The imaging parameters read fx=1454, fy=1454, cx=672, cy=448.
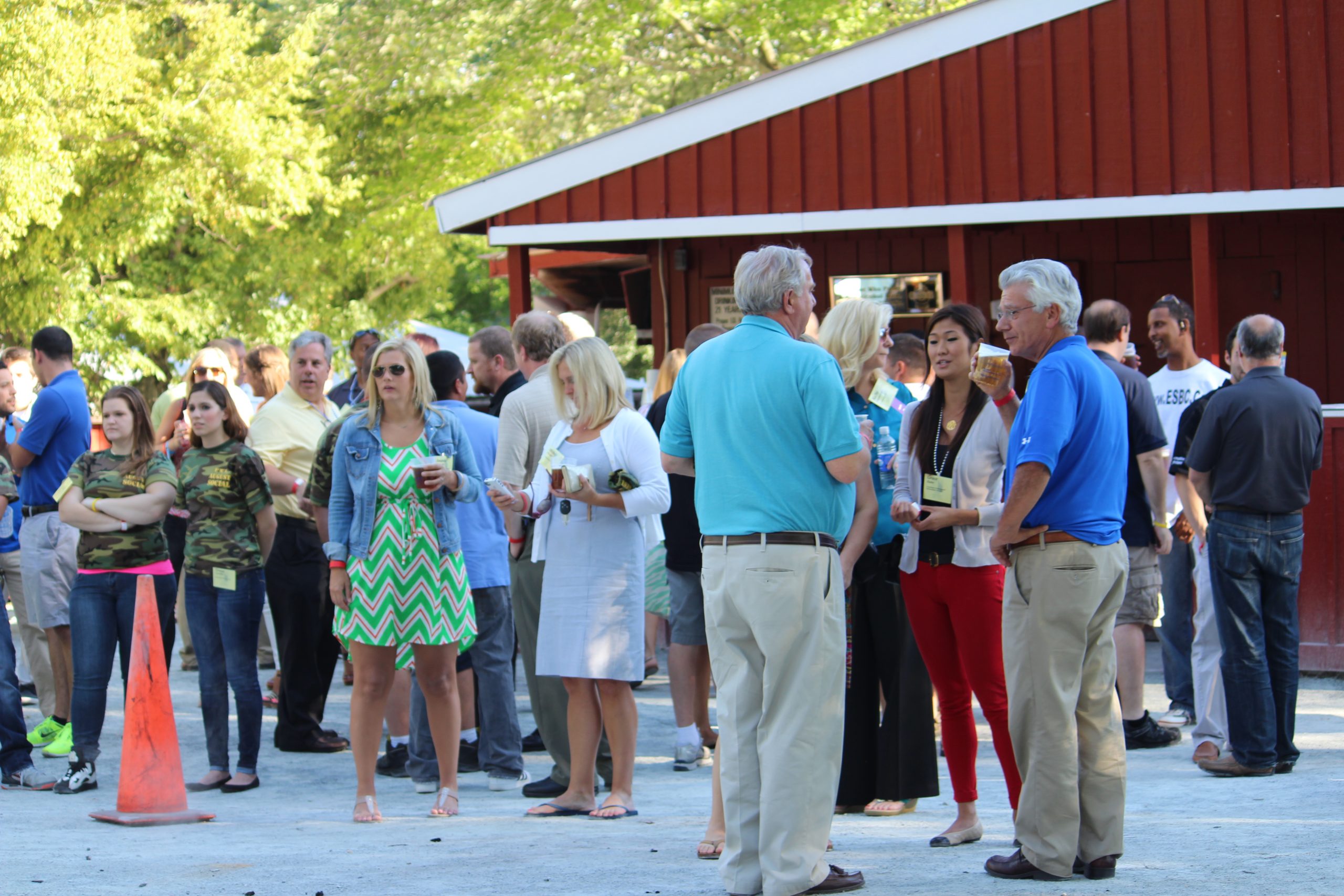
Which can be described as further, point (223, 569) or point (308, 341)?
point (308, 341)

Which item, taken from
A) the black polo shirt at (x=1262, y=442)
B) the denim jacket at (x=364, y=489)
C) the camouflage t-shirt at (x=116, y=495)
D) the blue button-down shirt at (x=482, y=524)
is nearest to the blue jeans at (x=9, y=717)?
the camouflage t-shirt at (x=116, y=495)

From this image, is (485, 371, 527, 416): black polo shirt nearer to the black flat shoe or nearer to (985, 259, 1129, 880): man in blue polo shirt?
the black flat shoe

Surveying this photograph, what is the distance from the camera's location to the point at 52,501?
25.1ft

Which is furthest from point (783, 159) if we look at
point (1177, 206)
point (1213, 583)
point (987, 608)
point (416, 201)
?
point (416, 201)

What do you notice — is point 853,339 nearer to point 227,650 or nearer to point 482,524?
point 482,524

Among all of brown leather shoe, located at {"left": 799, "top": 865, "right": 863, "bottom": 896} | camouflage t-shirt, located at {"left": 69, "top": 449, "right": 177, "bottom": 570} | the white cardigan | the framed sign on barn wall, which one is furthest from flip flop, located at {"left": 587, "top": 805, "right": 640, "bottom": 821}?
the framed sign on barn wall

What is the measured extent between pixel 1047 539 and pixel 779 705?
98cm

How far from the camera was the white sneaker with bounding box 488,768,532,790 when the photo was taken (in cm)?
664

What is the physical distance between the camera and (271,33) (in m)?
26.5

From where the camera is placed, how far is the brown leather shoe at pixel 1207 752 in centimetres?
655

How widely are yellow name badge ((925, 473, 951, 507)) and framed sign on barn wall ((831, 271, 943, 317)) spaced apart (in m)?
7.86

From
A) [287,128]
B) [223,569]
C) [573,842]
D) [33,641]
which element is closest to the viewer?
[573,842]

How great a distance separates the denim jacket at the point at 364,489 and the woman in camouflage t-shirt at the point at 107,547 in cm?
114

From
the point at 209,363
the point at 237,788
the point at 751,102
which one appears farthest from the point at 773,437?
the point at 751,102
